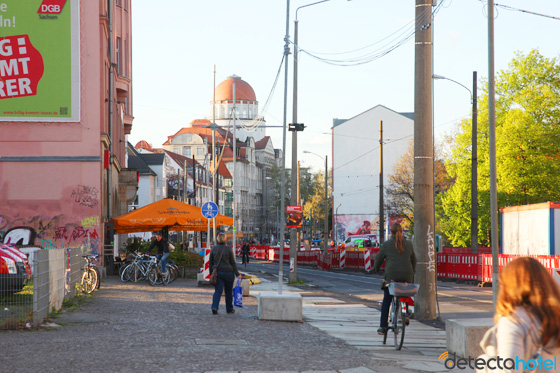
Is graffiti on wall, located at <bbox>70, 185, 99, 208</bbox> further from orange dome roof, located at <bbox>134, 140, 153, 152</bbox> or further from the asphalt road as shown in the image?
orange dome roof, located at <bbox>134, 140, 153, 152</bbox>

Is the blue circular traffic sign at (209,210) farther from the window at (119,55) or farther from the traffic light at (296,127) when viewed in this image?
the window at (119,55)

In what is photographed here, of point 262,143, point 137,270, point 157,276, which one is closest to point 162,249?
point 137,270

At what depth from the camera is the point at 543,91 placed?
4784cm

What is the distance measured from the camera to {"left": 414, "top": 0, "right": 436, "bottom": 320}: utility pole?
49.0 ft

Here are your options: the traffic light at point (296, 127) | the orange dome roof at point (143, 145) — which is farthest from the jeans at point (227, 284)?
the orange dome roof at point (143, 145)

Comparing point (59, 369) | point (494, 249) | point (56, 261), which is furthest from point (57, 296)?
point (494, 249)

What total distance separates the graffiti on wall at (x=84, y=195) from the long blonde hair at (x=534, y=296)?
1017 inches

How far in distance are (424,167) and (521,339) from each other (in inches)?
454

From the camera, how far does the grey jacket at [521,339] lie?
3629mm

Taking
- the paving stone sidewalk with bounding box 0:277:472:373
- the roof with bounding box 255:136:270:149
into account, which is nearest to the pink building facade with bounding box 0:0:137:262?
the paving stone sidewalk with bounding box 0:277:472:373

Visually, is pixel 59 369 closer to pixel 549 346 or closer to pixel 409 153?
pixel 549 346

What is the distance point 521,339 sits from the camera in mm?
3643

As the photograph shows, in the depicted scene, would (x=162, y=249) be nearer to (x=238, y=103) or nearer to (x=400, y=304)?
(x=400, y=304)

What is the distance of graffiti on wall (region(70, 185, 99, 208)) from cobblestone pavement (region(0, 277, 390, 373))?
12506mm
